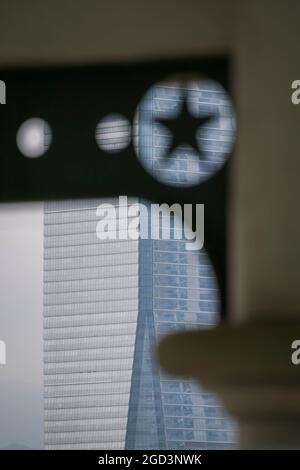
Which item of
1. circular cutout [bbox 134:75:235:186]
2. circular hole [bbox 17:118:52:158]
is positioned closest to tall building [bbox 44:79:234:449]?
circular cutout [bbox 134:75:235:186]

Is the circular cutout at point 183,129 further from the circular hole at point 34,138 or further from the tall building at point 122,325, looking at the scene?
the circular hole at point 34,138

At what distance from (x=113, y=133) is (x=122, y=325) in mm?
413

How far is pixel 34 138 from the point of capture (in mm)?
1829

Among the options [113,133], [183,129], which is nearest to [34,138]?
[113,133]

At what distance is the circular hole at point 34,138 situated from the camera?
1.81 m

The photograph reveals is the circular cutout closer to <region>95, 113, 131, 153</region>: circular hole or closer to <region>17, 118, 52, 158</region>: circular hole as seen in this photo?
<region>95, 113, 131, 153</region>: circular hole

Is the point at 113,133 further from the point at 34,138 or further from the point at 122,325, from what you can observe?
the point at 122,325

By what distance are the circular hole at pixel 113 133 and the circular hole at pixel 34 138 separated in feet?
0.36

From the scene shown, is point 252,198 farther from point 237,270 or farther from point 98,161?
point 98,161

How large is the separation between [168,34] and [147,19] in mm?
80

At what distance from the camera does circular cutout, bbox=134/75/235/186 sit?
1.78m

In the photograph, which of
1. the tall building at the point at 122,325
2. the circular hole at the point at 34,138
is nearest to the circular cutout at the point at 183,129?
the tall building at the point at 122,325

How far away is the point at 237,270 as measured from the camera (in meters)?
1.68

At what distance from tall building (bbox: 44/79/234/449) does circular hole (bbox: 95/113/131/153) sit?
0.13 feet
